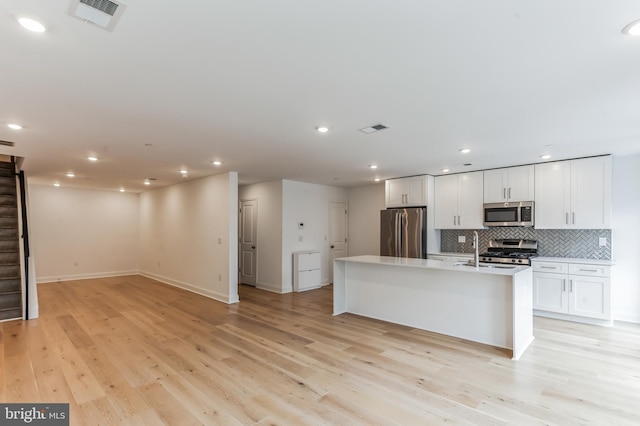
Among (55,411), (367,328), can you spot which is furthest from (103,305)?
(367,328)

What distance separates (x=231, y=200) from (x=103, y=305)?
9.74 ft

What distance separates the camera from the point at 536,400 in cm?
267

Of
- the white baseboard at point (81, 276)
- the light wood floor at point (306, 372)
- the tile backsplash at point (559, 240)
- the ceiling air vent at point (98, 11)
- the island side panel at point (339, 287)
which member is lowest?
the white baseboard at point (81, 276)

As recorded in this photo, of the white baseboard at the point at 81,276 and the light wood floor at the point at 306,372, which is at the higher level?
the light wood floor at the point at 306,372

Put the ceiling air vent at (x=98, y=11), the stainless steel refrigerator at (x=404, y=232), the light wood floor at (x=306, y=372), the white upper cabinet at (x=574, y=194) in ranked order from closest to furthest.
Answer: the ceiling air vent at (x=98, y=11) < the light wood floor at (x=306, y=372) < the white upper cabinet at (x=574, y=194) < the stainless steel refrigerator at (x=404, y=232)

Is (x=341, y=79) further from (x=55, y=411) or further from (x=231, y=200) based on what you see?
(x=231, y=200)

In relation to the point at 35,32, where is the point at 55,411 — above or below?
below

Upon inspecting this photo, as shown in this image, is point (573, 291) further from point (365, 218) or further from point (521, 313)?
point (365, 218)

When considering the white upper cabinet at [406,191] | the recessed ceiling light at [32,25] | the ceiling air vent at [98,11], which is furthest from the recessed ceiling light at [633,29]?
the white upper cabinet at [406,191]

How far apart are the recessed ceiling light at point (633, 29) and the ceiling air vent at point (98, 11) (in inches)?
103

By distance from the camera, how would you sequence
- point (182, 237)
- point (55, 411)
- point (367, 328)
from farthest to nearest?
1. point (182, 237)
2. point (367, 328)
3. point (55, 411)

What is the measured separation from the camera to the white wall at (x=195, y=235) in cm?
620

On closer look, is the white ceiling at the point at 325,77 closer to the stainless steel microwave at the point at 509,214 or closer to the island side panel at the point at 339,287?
the stainless steel microwave at the point at 509,214

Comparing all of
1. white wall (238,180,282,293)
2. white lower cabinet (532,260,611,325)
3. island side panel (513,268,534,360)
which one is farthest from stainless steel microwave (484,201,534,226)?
white wall (238,180,282,293)
